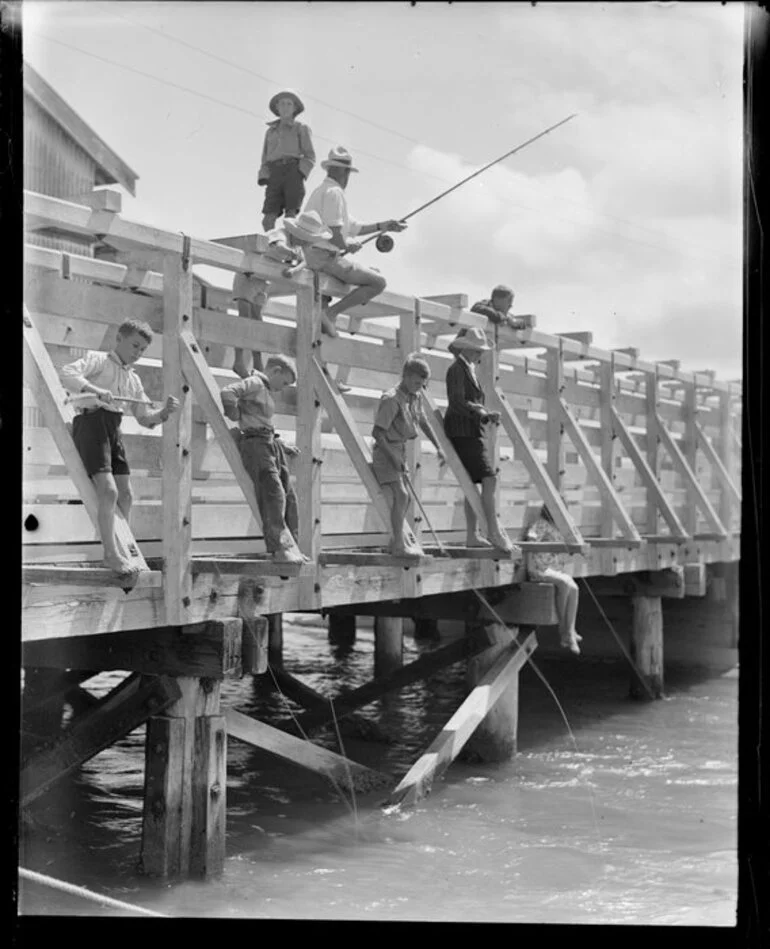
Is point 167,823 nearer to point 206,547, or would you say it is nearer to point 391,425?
point 206,547

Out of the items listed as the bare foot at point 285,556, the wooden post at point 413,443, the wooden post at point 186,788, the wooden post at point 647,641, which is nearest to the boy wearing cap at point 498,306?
the wooden post at point 413,443

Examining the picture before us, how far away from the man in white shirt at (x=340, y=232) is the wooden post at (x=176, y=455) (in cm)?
138

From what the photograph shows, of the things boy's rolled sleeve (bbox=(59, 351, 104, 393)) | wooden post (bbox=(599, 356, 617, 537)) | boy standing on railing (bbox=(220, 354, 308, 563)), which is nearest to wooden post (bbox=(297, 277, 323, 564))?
boy standing on railing (bbox=(220, 354, 308, 563))

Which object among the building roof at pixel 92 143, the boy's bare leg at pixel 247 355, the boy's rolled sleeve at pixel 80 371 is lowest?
the boy's rolled sleeve at pixel 80 371

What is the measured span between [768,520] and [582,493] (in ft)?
28.6

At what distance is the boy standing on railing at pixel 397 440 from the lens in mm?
8289

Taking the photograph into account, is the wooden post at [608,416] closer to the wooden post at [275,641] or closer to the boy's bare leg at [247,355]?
the wooden post at [275,641]

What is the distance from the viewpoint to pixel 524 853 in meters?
8.58

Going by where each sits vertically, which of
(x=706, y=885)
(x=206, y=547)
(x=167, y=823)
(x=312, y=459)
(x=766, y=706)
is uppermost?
(x=312, y=459)

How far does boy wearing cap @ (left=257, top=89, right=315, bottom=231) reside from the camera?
8.59m

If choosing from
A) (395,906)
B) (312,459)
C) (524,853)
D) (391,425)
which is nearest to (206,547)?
(312,459)

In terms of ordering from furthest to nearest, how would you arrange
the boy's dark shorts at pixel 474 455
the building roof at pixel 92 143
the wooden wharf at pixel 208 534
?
the building roof at pixel 92 143
the boy's dark shorts at pixel 474 455
the wooden wharf at pixel 208 534

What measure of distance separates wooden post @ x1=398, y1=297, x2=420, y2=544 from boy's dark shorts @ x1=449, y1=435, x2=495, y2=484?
0.41m

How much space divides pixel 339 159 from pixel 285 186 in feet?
1.82
